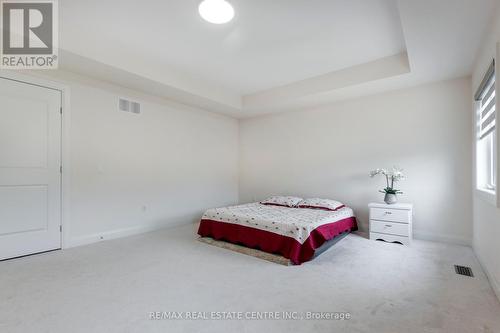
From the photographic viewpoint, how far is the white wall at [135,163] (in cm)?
352

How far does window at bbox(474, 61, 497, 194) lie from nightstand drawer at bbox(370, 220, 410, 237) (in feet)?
3.23

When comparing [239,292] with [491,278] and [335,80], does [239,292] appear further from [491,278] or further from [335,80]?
[335,80]

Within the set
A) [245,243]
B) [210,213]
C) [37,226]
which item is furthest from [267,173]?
[37,226]

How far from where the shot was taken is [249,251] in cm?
319

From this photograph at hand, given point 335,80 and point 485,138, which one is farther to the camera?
point 335,80

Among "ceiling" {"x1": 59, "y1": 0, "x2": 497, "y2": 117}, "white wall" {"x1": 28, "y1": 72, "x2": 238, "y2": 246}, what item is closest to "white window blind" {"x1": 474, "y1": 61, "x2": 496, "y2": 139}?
"ceiling" {"x1": 59, "y1": 0, "x2": 497, "y2": 117}

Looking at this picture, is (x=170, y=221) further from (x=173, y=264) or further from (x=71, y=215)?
(x=173, y=264)

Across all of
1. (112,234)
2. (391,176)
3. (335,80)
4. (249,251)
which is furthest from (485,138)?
(112,234)

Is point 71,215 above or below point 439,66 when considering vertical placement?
below

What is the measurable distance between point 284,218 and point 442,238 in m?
2.34

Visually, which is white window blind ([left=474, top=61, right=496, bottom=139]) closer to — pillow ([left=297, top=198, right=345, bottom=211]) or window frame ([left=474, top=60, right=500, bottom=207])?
window frame ([left=474, top=60, right=500, bottom=207])

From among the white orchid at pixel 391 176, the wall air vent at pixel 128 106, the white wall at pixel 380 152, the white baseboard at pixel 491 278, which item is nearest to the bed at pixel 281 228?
the white orchid at pixel 391 176

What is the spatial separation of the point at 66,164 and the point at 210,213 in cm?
205

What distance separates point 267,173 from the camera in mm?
5633
